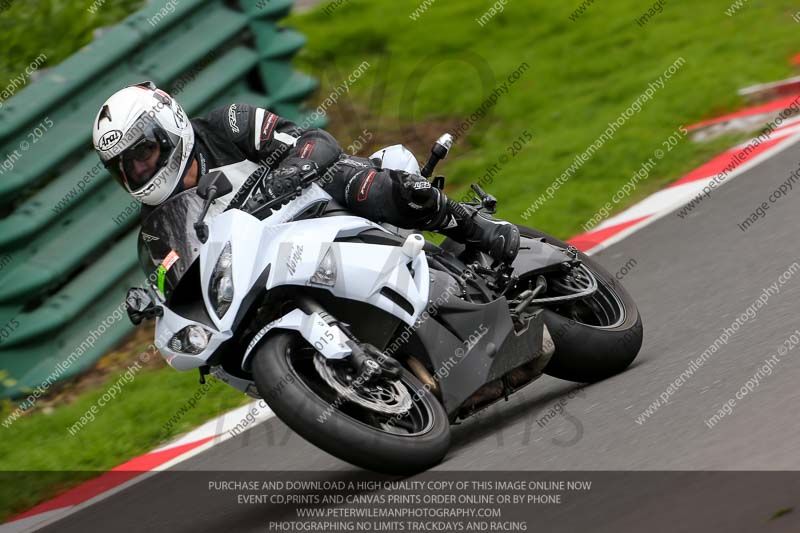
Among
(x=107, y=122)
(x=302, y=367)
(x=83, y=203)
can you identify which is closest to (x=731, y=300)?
(x=302, y=367)

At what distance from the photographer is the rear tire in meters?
5.41

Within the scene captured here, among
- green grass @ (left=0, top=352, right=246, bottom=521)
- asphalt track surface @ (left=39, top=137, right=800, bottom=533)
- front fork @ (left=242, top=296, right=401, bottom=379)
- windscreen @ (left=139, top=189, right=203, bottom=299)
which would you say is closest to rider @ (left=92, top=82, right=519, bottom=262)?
windscreen @ (left=139, top=189, right=203, bottom=299)

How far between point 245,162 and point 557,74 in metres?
7.07

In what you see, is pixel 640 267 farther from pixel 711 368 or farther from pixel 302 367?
pixel 302 367

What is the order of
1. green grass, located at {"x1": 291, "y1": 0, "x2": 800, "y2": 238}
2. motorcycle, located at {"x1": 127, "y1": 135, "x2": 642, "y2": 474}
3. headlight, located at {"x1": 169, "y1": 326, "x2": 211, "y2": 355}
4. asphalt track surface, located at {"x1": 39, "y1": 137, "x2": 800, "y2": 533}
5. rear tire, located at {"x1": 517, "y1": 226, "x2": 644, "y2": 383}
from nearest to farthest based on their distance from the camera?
asphalt track surface, located at {"x1": 39, "y1": 137, "x2": 800, "y2": 533} < motorcycle, located at {"x1": 127, "y1": 135, "x2": 642, "y2": 474} < headlight, located at {"x1": 169, "y1": 326, "x2": 211, "y2": 355} < rear tire, located at {"x1": 517, "y1": 226, "x2": 644, "y2": 383} < green grass, located at {"x1": 291, "y1": 0, "x2": 800, "y2": 238}

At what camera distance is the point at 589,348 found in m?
5.42

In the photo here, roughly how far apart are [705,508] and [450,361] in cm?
159

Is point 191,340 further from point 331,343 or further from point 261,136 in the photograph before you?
point 261,136

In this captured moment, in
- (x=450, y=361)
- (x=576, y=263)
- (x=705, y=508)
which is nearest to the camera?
(x=705, y=508)

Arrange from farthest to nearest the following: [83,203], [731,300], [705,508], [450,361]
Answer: [83,203] → [731,300] → [450,361] → [705,508]

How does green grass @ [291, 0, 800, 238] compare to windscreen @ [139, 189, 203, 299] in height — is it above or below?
below

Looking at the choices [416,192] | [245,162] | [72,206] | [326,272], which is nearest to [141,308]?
[326,272]

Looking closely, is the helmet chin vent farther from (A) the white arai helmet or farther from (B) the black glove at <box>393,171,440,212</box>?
(B) the black glove at <box>393,171,440,212</box>

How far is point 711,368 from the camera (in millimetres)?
5098
